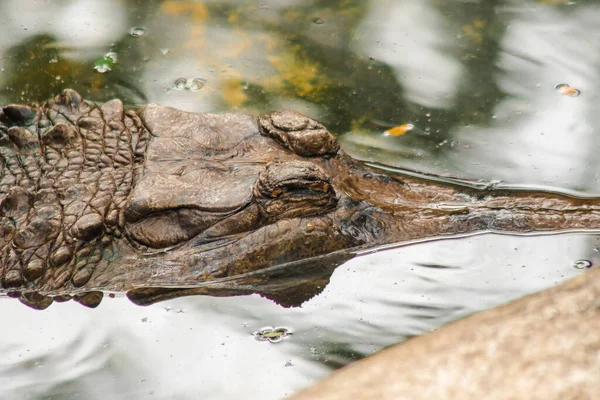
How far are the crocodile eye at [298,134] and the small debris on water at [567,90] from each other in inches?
77.1

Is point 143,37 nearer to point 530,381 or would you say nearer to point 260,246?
point 260,246

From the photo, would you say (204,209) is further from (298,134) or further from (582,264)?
(582,264)

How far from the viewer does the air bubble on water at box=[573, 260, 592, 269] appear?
13.6ft

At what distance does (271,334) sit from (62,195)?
4.22ft

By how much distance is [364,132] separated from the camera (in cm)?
521

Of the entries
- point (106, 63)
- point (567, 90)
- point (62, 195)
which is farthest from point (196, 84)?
point (567, 90)

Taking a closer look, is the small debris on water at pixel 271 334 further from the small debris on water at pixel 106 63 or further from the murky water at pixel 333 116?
the small debris on water at pixel 106 63

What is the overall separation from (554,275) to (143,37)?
3427mm

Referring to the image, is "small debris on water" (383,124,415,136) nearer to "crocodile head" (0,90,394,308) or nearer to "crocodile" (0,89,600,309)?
"crocodile" (0,89,600,309)

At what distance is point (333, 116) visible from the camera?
5.33 meters

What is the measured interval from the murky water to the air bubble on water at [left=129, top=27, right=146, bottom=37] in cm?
2

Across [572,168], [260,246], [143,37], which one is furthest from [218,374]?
[143,37]

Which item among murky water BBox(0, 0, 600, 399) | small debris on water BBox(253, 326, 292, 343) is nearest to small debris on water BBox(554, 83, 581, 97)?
murky water BBox(0, 0, 600, 399)

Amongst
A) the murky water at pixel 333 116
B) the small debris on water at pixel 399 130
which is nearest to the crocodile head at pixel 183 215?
the murky water at pixel 333 116
